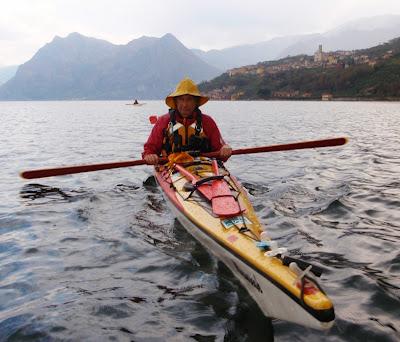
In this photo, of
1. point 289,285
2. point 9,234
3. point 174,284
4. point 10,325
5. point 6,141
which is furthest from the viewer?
point 6,141

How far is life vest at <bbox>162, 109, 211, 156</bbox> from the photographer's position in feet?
29.4

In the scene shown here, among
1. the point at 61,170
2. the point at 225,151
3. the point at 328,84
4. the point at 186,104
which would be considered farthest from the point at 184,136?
the point at 328,84

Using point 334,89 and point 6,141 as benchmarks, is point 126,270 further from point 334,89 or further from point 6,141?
point 334,89

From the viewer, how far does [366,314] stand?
4.54 metres

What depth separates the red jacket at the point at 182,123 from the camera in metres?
9.02

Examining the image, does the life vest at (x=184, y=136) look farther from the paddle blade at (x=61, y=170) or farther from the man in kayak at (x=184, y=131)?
the paddle blade at (x=61, y=170)

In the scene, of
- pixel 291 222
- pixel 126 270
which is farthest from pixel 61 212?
pixel 291 222

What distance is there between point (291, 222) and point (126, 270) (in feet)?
11.4

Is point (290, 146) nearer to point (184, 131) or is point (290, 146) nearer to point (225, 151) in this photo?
point (225, 151)

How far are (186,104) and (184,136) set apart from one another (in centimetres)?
74

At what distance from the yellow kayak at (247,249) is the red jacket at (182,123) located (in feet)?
4.26

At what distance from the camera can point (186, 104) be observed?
8797 mm

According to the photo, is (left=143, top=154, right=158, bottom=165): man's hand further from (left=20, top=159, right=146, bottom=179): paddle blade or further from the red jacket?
(left=20, top=159, right=146, bottom=179): paddle blade

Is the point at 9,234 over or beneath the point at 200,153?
beneath
